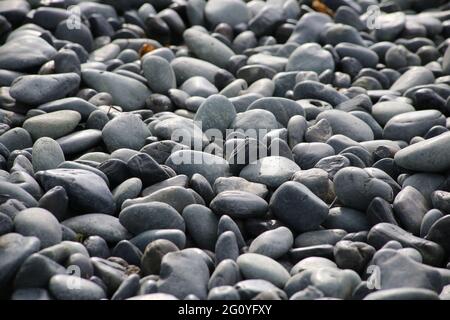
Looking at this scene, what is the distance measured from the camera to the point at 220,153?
3.43 meters

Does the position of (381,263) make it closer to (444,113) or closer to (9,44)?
(444,113)

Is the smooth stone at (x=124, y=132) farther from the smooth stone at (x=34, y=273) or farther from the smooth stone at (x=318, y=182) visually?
the smooth stone at (x=34, y=273)

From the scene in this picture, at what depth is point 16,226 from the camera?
261 cm

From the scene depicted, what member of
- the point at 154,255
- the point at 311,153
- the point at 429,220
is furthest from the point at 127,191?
the point at 429,220

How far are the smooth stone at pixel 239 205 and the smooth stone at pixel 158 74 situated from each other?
1297 mm

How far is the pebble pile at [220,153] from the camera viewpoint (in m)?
2.50

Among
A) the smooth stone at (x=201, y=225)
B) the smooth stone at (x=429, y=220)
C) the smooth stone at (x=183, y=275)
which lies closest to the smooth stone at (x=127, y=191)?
the smooth stone at (x=201, y=225)

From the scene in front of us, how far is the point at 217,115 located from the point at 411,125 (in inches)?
41.6

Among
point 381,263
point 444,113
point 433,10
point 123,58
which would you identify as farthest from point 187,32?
point 381,263

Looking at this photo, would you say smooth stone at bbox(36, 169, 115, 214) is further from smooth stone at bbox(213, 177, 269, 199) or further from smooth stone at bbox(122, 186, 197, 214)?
smooth stone at bbox(213, 177, 269, 199)

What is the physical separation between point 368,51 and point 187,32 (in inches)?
48.7

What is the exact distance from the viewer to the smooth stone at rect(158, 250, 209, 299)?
2451 mm

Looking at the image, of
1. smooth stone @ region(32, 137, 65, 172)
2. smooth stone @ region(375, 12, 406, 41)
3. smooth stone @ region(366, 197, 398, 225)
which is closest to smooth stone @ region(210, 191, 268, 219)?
smooth stone @ region(366, 197, 398, 225)

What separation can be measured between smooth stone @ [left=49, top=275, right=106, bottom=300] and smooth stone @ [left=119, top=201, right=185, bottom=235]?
0.45m
